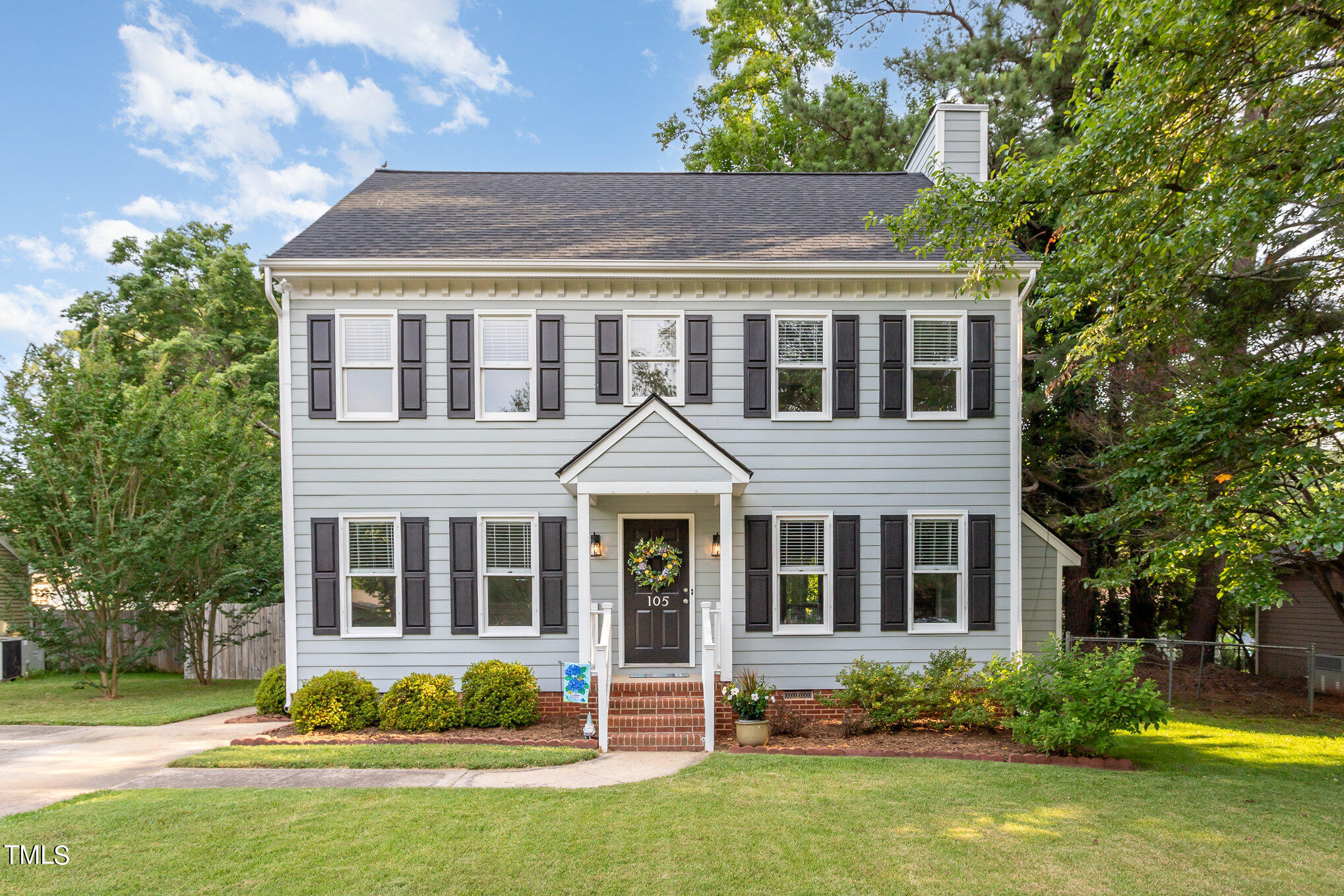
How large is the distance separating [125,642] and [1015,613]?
14.0m

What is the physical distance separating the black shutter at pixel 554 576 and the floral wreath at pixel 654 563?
0.88m

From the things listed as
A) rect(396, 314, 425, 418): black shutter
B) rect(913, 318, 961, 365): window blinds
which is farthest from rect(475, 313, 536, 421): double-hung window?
rect(913, 318, 961, 365): window blinds

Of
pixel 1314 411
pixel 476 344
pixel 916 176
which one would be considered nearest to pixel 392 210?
pixel 476 344

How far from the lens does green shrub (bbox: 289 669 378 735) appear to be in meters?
8.27

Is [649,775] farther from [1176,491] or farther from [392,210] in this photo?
[392,210]

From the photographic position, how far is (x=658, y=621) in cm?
923

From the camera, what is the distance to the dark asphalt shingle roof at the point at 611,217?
30.6ft

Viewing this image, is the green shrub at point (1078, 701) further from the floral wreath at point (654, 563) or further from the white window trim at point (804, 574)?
the floral wreath at point (654, 563)

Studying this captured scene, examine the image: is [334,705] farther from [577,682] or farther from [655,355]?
[655,355]

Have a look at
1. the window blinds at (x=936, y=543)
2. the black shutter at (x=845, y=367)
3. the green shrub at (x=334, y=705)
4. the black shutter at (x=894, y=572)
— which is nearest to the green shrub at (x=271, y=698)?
the green shrub at (x=334, y=705)

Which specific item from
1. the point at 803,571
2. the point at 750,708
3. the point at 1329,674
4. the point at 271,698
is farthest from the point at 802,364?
the point at 1329,674

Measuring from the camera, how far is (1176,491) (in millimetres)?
7512

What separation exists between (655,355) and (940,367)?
3801mm

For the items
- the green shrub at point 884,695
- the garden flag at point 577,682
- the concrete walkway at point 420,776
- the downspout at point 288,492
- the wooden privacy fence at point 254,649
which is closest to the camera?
the concrete walkway at point 420,776
